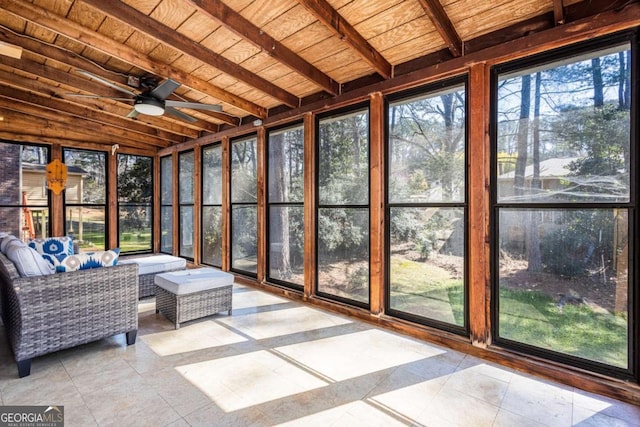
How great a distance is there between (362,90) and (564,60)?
195 centimetres

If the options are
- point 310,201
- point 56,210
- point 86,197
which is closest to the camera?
point 310,201

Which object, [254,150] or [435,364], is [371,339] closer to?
[435,364]

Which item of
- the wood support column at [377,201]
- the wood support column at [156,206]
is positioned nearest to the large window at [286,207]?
the wood support column at [377,201]

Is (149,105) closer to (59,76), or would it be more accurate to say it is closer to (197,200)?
(59,76)

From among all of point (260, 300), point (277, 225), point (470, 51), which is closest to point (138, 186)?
point (277, 225)

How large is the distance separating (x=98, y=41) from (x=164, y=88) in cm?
68

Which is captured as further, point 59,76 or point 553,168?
point 59,76

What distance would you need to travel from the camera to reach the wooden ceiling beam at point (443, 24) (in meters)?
2.33

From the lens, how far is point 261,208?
5.12m

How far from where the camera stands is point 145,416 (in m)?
1.93

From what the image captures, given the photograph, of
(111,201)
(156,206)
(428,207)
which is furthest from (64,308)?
(156,206)

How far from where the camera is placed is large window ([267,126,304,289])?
4.67 meters

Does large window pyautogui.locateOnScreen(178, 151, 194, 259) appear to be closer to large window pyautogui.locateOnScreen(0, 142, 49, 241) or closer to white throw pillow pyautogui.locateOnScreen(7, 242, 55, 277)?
large window pyautogui.locateOnScreen(0, 142, 49, 241)

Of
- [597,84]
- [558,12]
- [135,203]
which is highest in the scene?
[558,12]
